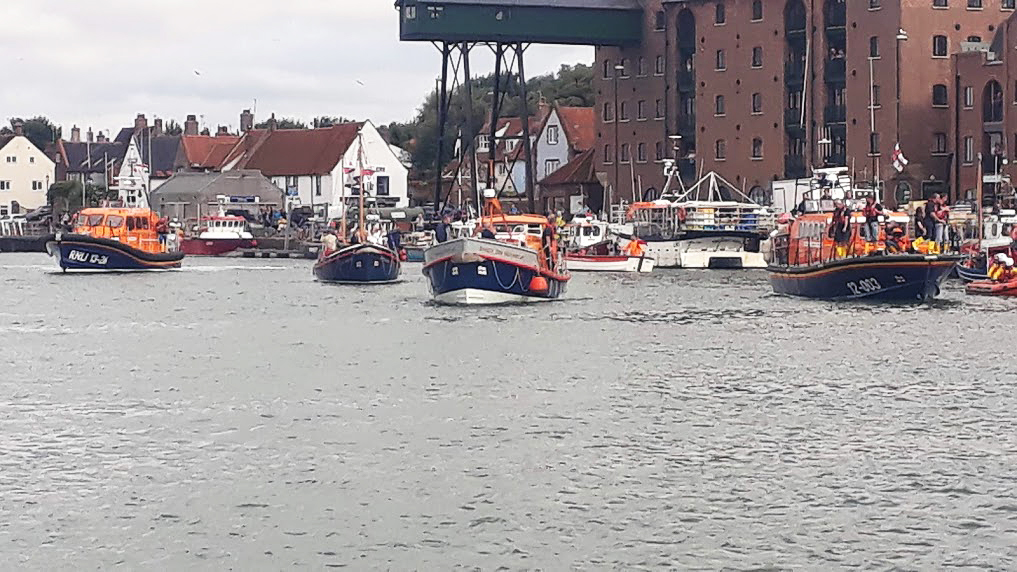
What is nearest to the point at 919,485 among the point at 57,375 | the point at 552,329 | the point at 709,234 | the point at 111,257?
the point at 57,375

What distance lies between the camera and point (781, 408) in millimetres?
28250

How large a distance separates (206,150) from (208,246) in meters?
36.9

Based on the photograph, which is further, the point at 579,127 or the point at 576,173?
the point at 579,127

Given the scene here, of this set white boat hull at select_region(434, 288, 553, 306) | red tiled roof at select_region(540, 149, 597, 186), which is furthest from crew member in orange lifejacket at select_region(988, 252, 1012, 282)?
red tiled roof at select_region(540, 149, 597, 186)

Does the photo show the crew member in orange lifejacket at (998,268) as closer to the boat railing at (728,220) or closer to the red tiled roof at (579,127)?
the boat railing at (728,220)

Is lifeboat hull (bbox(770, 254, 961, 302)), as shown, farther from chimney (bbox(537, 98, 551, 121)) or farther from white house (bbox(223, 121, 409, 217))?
chimney (bbox(537, 98, 551, 121))

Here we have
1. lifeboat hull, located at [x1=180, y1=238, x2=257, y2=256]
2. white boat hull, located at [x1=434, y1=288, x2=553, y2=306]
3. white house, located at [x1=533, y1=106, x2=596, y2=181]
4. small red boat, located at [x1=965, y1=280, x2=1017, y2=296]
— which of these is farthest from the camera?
white house, located at [x1=533, y1=106, x2=596, y2=181]

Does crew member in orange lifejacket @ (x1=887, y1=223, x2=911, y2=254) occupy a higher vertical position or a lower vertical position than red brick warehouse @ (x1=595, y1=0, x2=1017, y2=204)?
lower

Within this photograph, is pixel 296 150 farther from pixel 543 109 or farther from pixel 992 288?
pixel 992 288

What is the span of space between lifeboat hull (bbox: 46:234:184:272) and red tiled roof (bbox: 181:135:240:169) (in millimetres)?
63876

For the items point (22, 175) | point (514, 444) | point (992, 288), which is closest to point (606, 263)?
point (992, 288)

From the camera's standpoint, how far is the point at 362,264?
64062mm

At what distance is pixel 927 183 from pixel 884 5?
897 centimetres

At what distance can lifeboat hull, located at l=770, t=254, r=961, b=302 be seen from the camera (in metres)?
45.5
